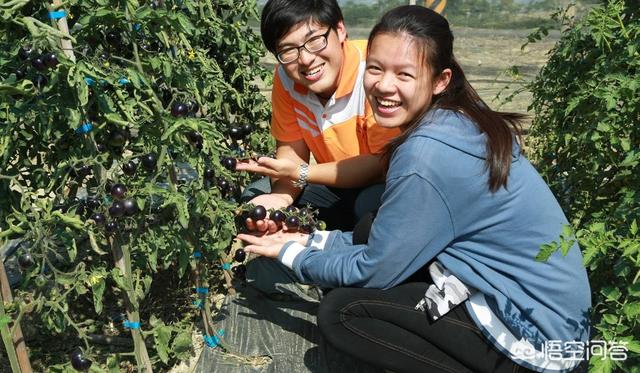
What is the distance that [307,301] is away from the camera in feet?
8.78

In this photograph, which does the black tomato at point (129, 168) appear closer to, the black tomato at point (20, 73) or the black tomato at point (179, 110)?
the black tomato at point (179, 110)

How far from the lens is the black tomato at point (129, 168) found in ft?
5.70

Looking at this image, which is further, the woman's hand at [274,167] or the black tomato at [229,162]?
the woman's hand at [274,167]

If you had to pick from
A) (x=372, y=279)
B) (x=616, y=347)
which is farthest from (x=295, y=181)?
(x=616, y=347)

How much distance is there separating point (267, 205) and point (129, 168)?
0.83 m

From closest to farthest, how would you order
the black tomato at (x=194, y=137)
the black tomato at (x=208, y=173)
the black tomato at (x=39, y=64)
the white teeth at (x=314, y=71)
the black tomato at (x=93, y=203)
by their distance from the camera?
the black tomato at (x=39, y=64), the black tomato at (x=93, y=203), the black tomato at (x=194, y=137), the black tomato at (x=208, y=173), the white teeth at (x=314, y=71)

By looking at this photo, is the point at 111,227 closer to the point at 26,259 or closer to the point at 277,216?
the point at 26,259

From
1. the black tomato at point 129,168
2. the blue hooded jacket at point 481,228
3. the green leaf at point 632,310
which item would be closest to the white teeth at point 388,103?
the blue hooded jacket at point 481,228

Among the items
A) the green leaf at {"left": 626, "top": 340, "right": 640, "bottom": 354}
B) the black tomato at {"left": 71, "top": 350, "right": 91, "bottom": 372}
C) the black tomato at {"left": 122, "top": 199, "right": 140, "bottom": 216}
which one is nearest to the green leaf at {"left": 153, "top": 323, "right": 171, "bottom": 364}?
the black tomato at {"left": 71, "top": 350, "right": 91, "bottom": 372}

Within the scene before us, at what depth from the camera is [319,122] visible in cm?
252

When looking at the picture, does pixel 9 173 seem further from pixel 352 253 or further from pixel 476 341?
pixel 476 341

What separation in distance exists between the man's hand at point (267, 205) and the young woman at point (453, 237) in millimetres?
398

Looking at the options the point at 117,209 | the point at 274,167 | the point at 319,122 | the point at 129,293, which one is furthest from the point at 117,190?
the point at 319,122

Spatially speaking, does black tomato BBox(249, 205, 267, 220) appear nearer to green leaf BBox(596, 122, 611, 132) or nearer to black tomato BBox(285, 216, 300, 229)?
black tomato BBox(285, 216, 300, 229)
